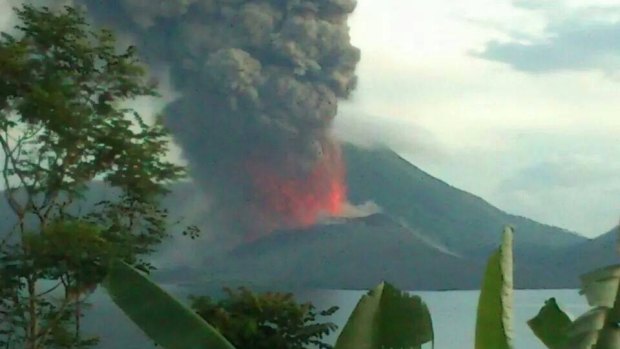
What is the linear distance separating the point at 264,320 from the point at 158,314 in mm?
2636

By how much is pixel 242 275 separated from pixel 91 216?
287cm

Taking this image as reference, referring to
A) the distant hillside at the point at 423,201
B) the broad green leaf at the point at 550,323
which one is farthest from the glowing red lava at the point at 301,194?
the broad green leaf at the point at 550,323

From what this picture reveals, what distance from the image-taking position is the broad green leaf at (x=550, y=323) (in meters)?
1.15

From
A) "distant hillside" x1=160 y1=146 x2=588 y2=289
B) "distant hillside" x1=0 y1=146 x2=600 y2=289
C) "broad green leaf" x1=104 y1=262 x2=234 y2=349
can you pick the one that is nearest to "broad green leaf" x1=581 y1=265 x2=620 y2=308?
"broad green leaf" x1=104 y1=262 x2=234 y2=349

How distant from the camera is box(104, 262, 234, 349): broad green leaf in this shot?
3.39 ft

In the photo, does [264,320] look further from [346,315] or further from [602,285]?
[602,285]

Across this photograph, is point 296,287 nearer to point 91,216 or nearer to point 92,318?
point 92,318

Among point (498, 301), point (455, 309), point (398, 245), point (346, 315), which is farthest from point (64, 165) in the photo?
point (398, 245)

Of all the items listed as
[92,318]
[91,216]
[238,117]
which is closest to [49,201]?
[91,216]

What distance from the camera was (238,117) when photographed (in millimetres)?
8344

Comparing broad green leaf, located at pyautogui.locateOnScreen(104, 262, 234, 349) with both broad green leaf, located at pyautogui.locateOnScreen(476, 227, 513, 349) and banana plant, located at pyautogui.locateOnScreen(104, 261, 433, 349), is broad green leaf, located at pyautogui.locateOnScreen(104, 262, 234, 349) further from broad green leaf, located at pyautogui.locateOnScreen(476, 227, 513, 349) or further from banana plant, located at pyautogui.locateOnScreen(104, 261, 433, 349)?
→ broad green leaf, located at pyautogui.locateOnScreen(476, 227, 513, 349)

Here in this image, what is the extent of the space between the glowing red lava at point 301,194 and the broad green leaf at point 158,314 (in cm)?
702

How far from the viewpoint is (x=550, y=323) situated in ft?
3.80

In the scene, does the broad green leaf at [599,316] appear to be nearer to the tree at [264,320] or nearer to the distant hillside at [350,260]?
the tree at [264,320]
